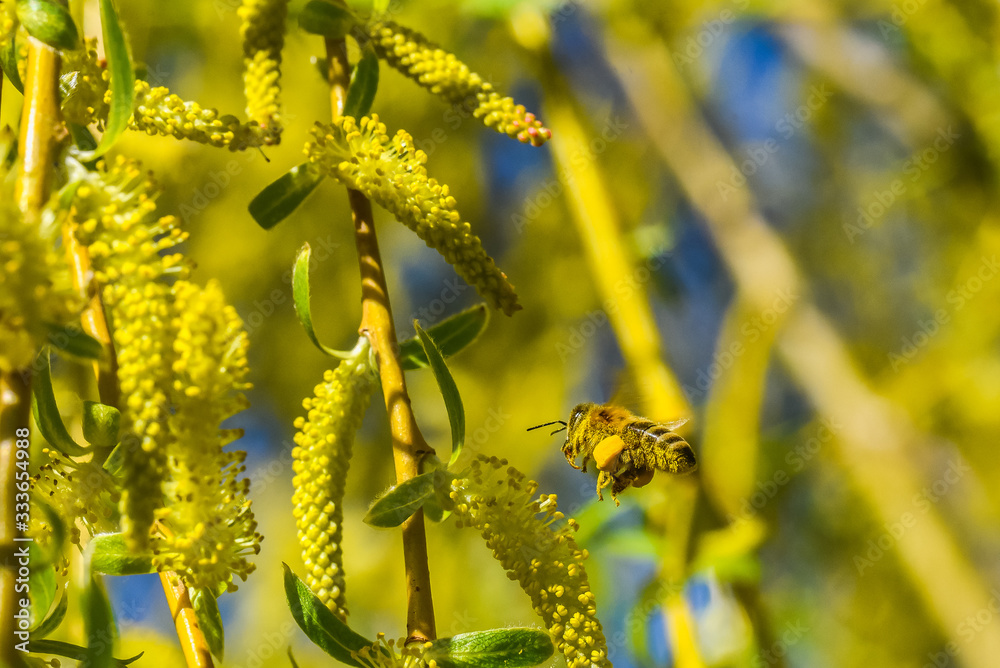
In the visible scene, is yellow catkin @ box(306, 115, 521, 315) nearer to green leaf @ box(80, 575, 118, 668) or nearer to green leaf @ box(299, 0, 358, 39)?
green leaf @ box(299, 0, 358, 39)

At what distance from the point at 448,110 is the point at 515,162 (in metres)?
0.12

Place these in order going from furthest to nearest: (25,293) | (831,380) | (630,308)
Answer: (831,380)
(630,308)
(25,293)

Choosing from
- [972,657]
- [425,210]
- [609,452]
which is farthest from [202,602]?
[972,657]

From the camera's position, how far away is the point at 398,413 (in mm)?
420

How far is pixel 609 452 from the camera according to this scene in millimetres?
664

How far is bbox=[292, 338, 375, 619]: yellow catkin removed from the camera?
398 millimetres

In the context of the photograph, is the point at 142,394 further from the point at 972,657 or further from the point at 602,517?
the point at 972,657

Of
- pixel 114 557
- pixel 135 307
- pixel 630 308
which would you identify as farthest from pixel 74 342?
pixel 630 308

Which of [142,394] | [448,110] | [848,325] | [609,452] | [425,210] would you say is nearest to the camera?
[142,394]

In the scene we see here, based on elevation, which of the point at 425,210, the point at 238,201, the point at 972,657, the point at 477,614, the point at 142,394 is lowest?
the point at 972,657

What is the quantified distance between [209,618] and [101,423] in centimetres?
10

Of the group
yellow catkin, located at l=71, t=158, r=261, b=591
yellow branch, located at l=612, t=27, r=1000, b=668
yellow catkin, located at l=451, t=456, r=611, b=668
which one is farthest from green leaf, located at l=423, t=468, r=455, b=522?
yellow branch, located at l=612, t=27, r=1000, b=668

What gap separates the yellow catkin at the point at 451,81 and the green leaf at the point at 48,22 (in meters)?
0.24

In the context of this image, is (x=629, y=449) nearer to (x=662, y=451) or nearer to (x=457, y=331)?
(x=662, y=451)
